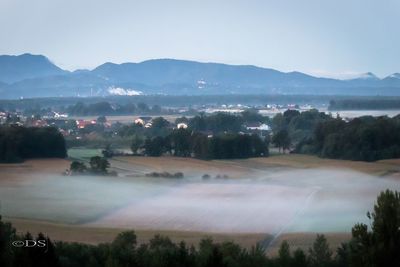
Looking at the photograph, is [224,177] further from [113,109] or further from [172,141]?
[113,109]

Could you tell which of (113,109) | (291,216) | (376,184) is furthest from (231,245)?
(113,109)

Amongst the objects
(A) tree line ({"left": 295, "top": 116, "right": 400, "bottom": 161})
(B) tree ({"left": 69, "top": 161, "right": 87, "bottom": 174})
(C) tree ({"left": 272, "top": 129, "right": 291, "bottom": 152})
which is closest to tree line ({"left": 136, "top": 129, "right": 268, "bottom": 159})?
(C) tree ({"left": 272, "top": 129, "right": 291, "bottom": 152})

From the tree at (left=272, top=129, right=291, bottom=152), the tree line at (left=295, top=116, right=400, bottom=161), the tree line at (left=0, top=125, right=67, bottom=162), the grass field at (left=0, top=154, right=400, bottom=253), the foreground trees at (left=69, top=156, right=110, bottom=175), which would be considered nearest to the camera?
the grass field at (left=0, top=154, right=400, bottom=253)

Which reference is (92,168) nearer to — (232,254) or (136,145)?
(136,145)

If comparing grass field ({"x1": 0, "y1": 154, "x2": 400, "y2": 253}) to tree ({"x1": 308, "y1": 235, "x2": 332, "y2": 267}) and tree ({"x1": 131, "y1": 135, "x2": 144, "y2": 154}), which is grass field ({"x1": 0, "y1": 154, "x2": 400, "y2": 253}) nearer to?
tree ({"x1": 308, "y1": 235, "x2": 332, "y2": 267})

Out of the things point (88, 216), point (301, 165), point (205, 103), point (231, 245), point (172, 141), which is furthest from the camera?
point (205, 103)

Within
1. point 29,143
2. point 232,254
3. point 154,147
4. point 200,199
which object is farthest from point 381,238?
point 154,147
